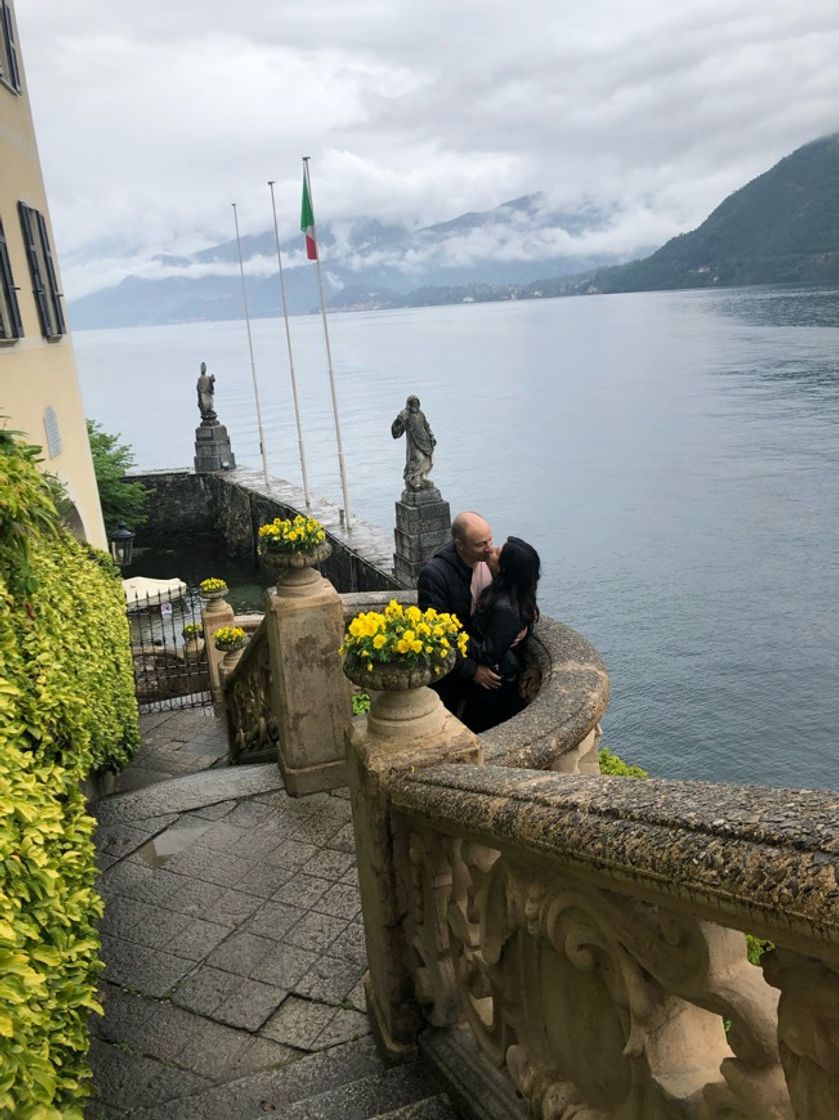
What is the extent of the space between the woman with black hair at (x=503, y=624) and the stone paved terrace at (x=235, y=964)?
1150 mm

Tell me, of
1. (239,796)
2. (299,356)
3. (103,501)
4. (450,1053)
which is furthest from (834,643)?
(299,356)

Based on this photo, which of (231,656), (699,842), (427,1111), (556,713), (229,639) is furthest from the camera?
(231,656)

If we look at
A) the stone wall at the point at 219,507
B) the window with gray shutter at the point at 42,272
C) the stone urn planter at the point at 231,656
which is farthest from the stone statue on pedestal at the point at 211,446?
the stone urn planter at the point at 231,656

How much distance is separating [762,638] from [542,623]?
28260 mm

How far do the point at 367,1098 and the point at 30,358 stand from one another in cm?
1020

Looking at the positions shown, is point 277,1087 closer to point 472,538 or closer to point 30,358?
point 472,538

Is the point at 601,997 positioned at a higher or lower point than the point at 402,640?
lower

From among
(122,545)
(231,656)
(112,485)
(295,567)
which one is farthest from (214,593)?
(112,485)

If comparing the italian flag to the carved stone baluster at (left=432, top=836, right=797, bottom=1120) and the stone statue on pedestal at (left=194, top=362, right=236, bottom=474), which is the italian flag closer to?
the stone statue on pedestal at (left=194, top=362, right=236, bottom=474)

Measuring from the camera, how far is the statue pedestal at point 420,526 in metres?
19.9

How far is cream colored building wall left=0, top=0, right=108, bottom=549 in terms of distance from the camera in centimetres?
1043

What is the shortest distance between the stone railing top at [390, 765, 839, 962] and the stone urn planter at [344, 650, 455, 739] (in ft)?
2.18

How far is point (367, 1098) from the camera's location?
2.87m

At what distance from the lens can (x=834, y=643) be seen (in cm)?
2936
